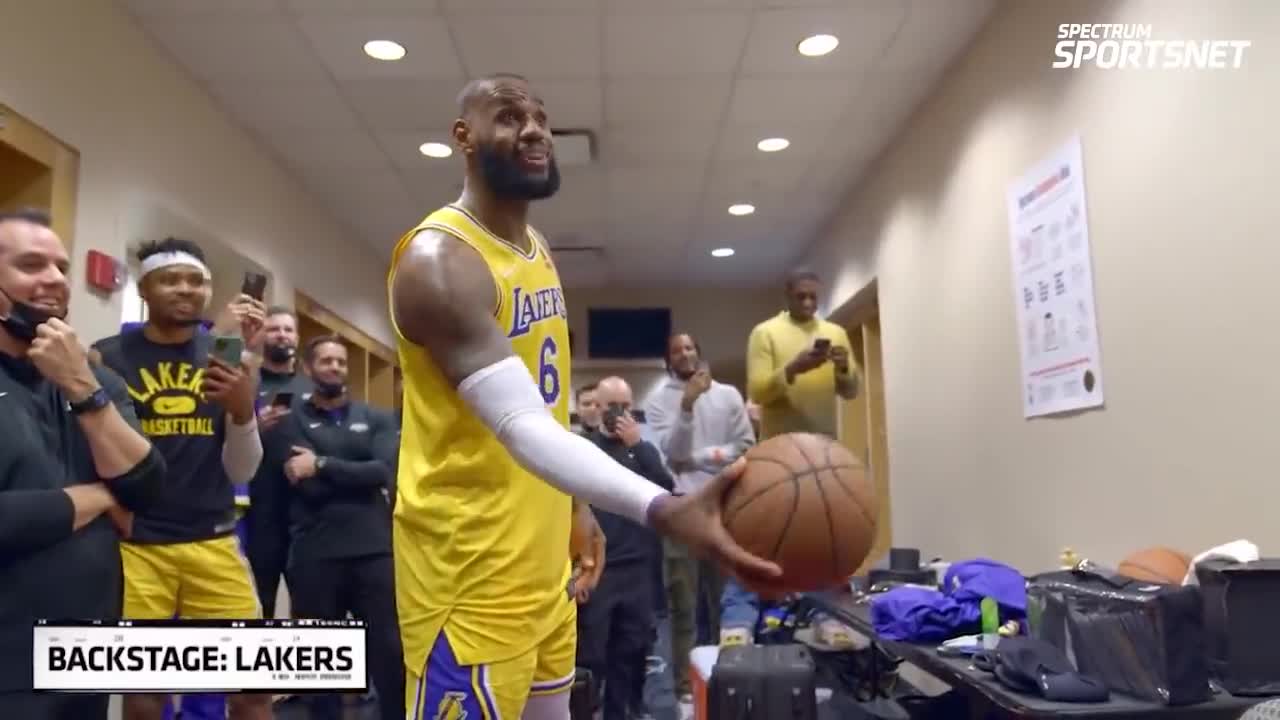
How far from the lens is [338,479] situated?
3359mm

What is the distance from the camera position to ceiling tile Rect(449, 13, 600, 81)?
158 inches

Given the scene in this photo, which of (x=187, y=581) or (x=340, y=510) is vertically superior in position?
(x=340, y=510)

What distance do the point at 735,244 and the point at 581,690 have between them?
5.43 metres

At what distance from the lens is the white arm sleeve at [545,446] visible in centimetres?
112

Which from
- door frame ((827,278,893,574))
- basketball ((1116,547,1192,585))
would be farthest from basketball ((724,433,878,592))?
door frame ((827,278,893,574))

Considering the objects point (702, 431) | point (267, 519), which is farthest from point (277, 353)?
point (702, 431)

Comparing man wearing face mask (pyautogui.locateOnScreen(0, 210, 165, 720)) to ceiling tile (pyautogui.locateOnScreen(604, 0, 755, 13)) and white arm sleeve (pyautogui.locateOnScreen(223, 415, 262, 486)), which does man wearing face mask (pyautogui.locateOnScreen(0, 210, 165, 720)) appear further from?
ceiling tile (pyautogui.locateOnScreen(604, 0, 755, 13))

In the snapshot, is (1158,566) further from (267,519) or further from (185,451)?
(267,519)

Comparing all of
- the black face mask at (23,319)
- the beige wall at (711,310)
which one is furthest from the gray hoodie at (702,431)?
the beige wall at (711,310)

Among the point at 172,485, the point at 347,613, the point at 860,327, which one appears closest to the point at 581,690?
the point at 347,613

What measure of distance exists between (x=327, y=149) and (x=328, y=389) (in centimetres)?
229

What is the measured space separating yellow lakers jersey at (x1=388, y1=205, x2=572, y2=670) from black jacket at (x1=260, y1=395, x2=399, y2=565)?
194 centimetres

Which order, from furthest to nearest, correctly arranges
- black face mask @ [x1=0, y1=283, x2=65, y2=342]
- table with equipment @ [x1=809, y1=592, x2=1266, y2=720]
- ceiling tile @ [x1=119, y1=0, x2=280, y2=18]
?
ceiling tile @ [x1=119, y1=0, x2=280, y2=18]
table with equipment @ [x1=809, y1=592, x2=1266, y2=720]
black face mask @ [x1=0, y1=283, x2=65, y2=342]

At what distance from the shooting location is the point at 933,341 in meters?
4.92
